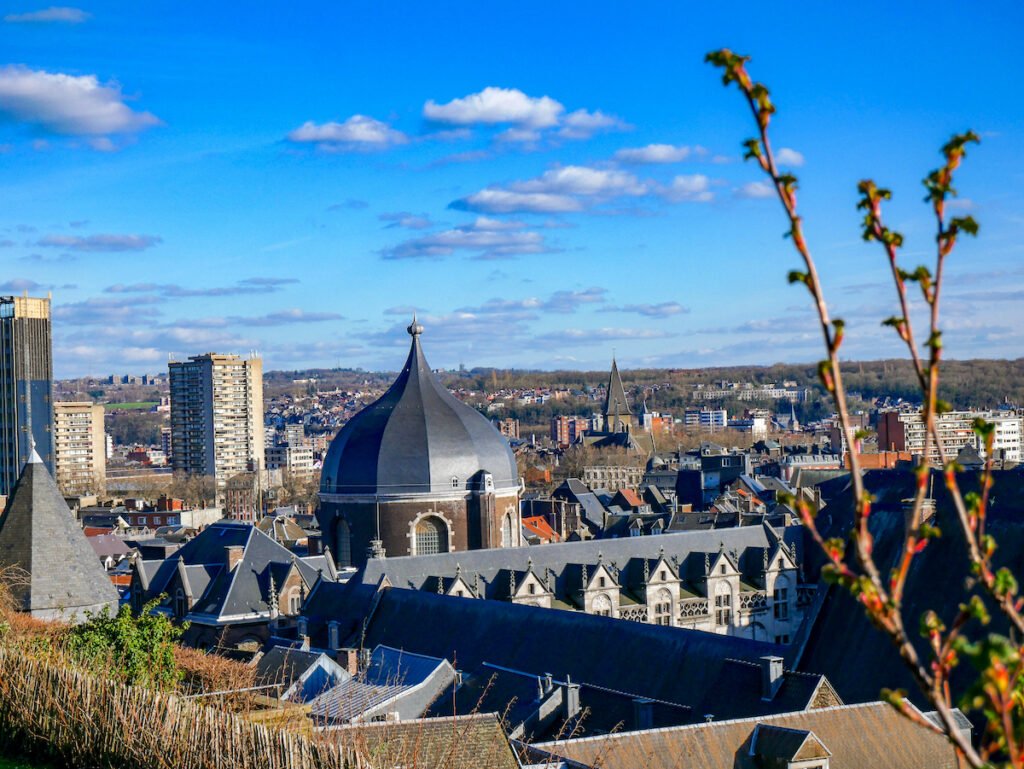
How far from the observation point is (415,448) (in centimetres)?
4903

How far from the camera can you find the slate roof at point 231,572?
151 feet

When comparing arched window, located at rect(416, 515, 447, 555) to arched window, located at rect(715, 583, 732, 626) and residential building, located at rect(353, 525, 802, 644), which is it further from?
arched window, located at rect(715, 583, 732, 626)

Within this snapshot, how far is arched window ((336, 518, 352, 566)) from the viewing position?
164ft

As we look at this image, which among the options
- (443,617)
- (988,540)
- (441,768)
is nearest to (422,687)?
(443,617)

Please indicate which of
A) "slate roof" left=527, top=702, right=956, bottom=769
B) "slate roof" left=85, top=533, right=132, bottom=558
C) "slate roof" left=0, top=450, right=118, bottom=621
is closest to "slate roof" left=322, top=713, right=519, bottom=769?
"slate roof" left=527, top=702, right=956, bottom=769

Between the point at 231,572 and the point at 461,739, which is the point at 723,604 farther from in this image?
the point at 461,739

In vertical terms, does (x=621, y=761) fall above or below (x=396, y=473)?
below

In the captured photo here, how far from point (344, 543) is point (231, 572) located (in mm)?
5035

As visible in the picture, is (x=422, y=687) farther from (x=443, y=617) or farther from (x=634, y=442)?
(x=634, y=442)

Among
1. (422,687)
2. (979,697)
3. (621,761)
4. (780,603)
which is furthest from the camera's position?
(780,603)

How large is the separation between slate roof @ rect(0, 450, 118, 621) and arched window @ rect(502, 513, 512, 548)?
712 inches

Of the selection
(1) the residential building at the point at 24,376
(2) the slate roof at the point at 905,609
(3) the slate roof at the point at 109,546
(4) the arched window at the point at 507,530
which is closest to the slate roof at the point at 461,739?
(2) the slate roof at the point at 905,609

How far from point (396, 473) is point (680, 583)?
11714mm

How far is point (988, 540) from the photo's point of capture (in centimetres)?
480
